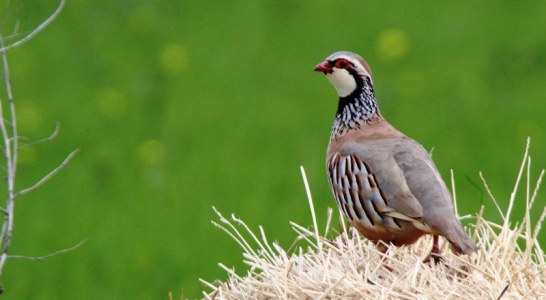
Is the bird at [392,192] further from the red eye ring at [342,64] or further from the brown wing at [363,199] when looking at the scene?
the red eye ring at [342,64]

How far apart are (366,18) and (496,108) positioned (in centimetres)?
193

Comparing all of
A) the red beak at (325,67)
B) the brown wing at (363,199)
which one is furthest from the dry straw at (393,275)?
the red beak at (325,67)

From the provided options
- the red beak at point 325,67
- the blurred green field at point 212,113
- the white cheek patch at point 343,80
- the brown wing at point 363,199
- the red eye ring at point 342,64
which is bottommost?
the blurred green field at point 212,113

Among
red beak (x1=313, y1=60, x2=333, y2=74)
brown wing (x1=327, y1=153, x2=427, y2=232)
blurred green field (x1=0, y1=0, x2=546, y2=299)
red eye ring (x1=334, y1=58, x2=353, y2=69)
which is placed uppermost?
red eye ring (x1=334, y1=58, x2=353, y2=69)

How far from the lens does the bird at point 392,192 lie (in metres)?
5.59

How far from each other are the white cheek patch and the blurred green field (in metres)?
1.92

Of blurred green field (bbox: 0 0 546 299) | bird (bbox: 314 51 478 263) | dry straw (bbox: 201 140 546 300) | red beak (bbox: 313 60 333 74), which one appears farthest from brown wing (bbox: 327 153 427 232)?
blurred green field (bbox: 0 0 546 299)

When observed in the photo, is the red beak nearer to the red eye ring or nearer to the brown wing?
the red eye ring

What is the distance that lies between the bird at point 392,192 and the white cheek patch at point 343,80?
326mm

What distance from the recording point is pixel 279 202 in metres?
9.70

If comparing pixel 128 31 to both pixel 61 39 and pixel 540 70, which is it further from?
pixel 540 70

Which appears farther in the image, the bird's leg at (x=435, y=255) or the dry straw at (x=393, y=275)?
the bird's leg at (x=435, y=255)

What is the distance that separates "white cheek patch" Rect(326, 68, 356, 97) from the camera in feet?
21.9

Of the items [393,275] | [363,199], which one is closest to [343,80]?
[363,199]
